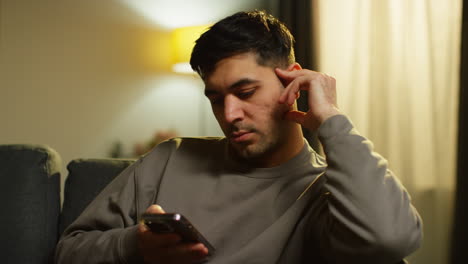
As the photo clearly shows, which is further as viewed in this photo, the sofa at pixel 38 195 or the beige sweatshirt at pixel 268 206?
the sofa at pixel 38 195

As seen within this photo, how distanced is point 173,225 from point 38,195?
28.1 inches

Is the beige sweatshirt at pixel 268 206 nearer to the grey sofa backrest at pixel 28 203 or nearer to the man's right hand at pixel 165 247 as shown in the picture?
the man's right hand at pixel 165 247

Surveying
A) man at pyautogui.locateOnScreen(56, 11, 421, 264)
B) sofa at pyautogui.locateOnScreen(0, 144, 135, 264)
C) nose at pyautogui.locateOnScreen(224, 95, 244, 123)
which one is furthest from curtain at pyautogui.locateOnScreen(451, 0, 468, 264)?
sofa at pyautogui.locateOnScreen(0, 144, 135, 264)

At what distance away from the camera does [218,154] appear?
1.29 metres

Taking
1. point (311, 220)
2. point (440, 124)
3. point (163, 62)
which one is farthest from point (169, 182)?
point (163, 62)

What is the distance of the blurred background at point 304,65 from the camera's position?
213 cm

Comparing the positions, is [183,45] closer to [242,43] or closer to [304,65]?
[304,65]

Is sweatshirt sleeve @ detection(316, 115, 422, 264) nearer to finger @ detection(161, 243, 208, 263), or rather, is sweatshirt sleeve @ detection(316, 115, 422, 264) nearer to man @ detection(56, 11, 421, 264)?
man @ detection(56, 11, 421, 264)

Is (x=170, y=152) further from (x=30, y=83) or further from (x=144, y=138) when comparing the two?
(x=144, y=138)

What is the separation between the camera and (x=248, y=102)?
1.15 meters

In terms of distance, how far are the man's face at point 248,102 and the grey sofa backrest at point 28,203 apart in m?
0.62

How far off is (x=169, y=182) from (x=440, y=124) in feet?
4.87

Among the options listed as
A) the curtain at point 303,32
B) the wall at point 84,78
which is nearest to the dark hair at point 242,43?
the wall at point 84,78

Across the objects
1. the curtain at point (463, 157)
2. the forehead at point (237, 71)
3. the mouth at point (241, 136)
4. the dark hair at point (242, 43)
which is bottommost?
the curtain at point (463, 157)
